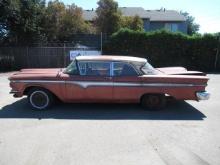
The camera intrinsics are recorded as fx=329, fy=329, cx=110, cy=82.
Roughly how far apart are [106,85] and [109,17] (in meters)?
24.2

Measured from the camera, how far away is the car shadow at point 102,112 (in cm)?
809

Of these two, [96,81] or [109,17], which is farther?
[109,17]

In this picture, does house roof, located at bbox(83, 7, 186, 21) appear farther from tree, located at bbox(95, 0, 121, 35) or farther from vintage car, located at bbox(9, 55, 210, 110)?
vintage car, located at bbox(9, 55, 210, 110)

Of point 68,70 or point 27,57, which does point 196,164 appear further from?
point 27,57

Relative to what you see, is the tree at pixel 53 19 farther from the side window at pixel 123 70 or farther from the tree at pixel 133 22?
the side window at pixel 123 70

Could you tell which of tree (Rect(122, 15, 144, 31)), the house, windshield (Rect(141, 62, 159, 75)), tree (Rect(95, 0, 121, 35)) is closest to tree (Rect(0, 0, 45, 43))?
tree (Rect(95, 0, 121, 35))

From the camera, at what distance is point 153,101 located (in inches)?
346

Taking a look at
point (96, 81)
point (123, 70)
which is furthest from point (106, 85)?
point (123, 70)

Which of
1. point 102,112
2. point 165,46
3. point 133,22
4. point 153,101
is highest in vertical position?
point 133,22

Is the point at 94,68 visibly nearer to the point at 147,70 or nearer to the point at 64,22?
the point at 147,70

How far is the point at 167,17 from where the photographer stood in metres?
45.5

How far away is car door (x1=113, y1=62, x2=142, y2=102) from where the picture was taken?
856 cm

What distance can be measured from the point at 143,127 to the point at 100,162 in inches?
86.1

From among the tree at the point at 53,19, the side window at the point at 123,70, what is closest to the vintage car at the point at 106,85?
the side window at the point at 123,70
